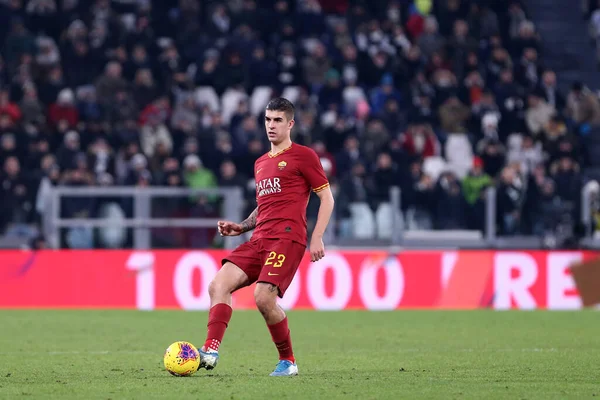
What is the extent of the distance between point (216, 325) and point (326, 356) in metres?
2.62

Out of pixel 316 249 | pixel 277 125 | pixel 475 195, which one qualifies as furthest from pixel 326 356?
pixel 475 195

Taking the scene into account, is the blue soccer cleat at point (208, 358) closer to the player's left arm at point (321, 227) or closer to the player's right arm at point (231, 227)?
the player's right arm at point (231, 227)

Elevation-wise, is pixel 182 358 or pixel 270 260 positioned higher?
pixel 270 260

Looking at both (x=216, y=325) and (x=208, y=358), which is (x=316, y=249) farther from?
(x=208, y=358)

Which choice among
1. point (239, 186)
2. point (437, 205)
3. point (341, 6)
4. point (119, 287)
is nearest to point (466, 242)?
point (437, 205)

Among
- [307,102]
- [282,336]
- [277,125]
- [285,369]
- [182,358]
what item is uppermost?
[307,102]

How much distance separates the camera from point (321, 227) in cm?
951

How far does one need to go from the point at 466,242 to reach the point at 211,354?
38.5 ft

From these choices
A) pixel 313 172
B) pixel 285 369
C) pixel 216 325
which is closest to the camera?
pixel 216 325

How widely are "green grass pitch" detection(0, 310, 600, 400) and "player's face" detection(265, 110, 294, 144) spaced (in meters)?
1.87

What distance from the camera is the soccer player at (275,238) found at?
9594mm

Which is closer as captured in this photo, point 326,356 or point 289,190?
point 289,190

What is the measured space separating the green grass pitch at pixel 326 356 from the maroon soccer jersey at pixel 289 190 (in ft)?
3.79

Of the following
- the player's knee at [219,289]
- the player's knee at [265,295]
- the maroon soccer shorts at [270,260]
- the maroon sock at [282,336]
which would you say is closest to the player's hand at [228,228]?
the maroon soccer shorts at [270,260]
